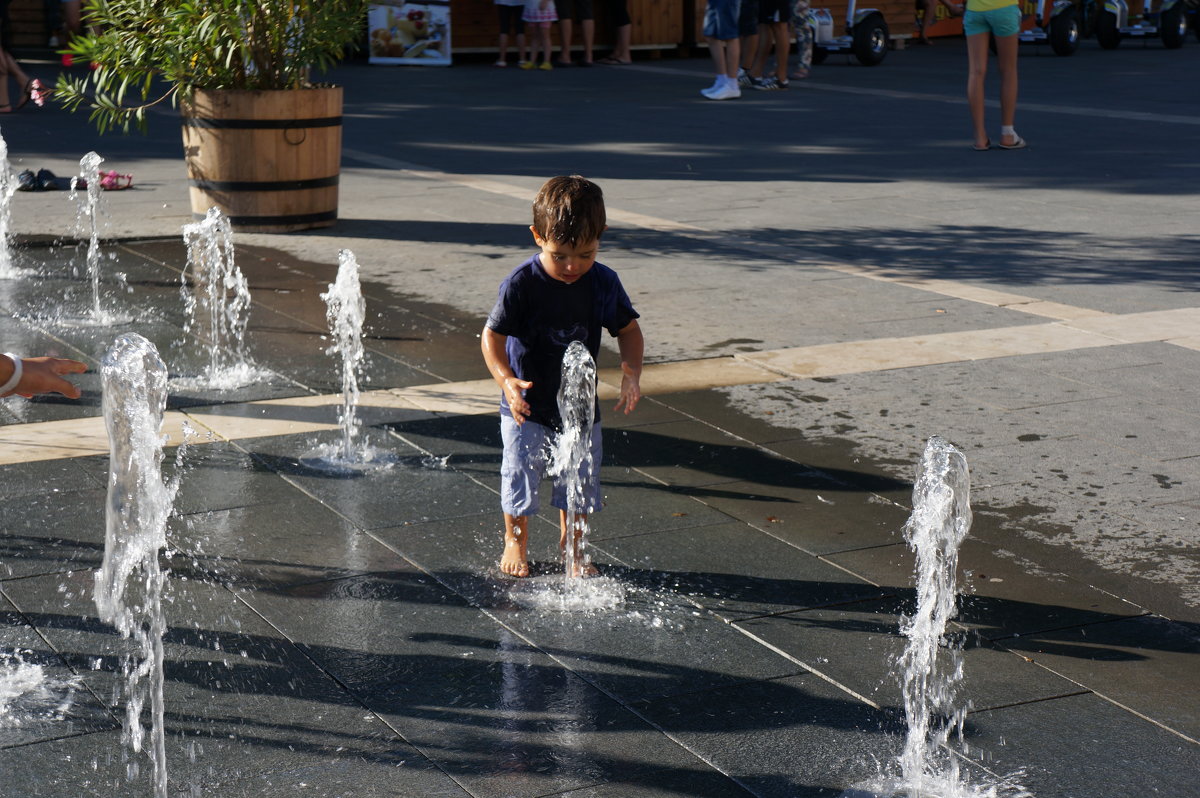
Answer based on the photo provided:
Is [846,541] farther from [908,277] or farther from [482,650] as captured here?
[908,277]

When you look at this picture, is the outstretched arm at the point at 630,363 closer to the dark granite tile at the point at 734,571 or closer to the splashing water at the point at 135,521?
the dark granite tile at the point at 734,571

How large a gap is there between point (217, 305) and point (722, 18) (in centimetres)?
1040

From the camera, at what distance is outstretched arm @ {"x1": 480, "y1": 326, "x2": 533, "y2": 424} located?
4.01 m

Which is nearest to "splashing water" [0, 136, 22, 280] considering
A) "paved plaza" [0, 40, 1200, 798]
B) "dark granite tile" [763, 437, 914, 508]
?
"paved plaza" [0, 40, 1200, 798]

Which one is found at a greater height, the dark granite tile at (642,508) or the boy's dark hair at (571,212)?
the boy's dark hair at (571,212)

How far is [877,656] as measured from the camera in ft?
12.0

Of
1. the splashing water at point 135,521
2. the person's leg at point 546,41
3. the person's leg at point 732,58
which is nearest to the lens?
the splashing water at point 135,521

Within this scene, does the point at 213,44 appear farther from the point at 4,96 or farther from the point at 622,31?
the point at 622,31

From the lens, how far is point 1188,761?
10.3 ft

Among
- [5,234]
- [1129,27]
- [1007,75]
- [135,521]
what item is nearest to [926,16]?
[1129,27]

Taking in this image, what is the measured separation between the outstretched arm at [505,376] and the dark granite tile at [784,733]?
99cm

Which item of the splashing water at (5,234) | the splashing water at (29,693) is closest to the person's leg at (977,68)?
the splashing water at (5,234)

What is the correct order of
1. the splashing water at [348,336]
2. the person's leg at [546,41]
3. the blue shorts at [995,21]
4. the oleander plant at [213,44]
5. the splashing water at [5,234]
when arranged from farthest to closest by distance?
the person's leg at [546,41], the blue shorts at [995,21], the oleander plant at [213,44], the splashing water at [5,234], the splashing water at [348,336]

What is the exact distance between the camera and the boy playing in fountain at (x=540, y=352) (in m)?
4.06
